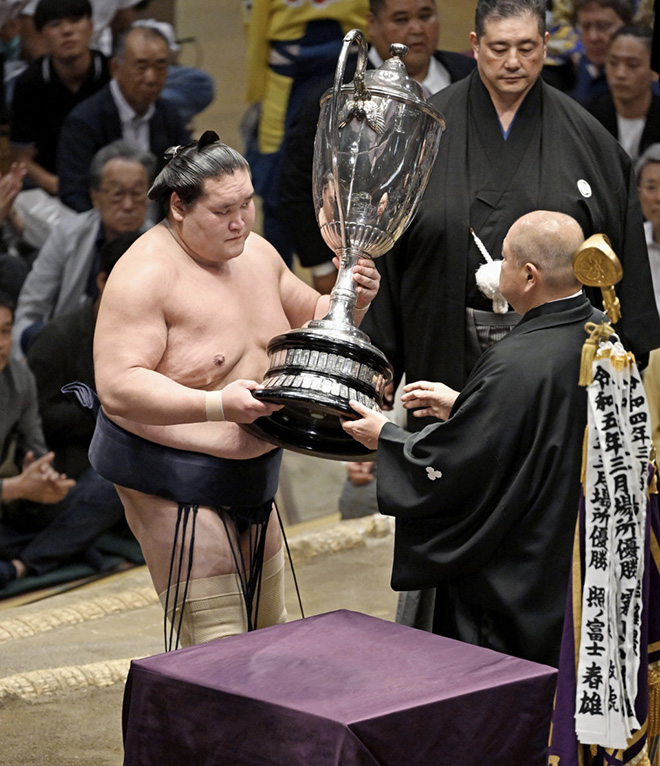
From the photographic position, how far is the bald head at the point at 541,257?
2109mm

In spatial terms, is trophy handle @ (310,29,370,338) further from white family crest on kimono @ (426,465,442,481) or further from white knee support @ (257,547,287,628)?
white knee support @ (257,547,287,628)

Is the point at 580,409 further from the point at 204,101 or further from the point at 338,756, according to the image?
the point at 204,101

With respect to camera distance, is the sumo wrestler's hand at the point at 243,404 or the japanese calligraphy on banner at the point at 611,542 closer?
the japanese calligraphy on banner at the point at 611,542

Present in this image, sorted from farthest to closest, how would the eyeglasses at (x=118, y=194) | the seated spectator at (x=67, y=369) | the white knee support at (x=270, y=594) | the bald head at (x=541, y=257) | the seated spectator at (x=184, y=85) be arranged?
the seated spectator at (x=184, y=85) < the eyeglasses at (x=118, y=194) < the seated spectator at (x=67, y=369) < the white knee support at (x=270, y=594) < the bald head at (x=541, y=257)

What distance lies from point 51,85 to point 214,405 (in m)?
2.42

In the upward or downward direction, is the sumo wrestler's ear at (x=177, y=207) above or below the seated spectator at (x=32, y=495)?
above

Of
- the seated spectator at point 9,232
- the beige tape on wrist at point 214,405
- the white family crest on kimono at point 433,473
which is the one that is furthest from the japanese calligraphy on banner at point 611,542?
the seated spectator at point 9,232

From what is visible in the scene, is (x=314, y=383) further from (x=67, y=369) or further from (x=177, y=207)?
(x=67, y=369)

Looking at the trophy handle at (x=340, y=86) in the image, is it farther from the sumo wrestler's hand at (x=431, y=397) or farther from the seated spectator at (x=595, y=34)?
the seated spectator at (x=595, y=34)

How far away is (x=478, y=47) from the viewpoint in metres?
2.96

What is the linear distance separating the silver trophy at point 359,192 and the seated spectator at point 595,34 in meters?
2.63

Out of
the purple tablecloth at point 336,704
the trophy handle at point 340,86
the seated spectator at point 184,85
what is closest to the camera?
the purple tablecloth at point 336,704

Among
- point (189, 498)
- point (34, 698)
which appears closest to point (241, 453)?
point (189, 498)

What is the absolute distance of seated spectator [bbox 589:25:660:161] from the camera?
486 centimetres
